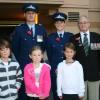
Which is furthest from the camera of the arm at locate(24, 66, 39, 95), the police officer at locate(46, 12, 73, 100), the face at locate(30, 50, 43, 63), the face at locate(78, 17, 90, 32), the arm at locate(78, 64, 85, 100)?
the police officer at locate(46, 12, 73, 100)

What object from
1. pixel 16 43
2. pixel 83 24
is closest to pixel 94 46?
pixel 83 24

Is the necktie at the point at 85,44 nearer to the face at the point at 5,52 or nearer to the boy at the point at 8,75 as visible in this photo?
the boy at the point at 8,75

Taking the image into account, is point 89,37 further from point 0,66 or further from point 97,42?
point 0,66

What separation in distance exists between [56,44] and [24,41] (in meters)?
0.49

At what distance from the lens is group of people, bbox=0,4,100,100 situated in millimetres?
4723

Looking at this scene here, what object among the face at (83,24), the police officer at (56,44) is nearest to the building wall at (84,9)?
the police officer at (56,44)

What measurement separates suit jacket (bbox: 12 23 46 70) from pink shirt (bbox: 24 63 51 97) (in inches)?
19.4

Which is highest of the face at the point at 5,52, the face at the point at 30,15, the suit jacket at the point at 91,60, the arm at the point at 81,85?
the face at the point at 30,15

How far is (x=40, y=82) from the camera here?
4.69 meters

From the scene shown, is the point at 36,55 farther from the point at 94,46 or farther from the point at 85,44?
the point at 94,46

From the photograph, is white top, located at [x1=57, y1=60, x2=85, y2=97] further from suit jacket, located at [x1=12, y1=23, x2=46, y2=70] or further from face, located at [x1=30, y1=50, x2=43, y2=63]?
suit jacket, located at [x1=12, y1=23, x2=46, y2=70]

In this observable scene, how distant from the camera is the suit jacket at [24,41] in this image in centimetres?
524

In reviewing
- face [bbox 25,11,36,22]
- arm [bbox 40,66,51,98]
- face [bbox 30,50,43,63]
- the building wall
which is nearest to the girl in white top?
arm [bbox 40,66,51,98]

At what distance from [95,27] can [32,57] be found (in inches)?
176
